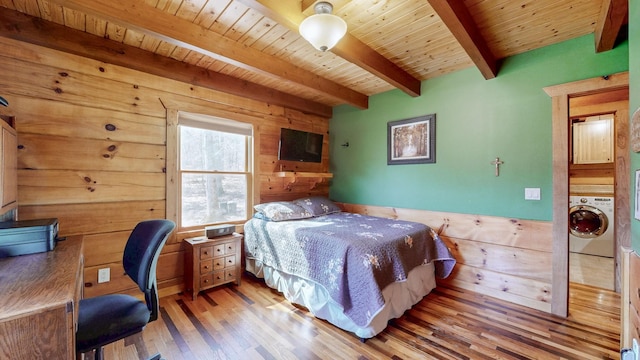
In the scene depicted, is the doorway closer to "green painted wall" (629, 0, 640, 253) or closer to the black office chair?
"green painted wall" (629, 0, 640, 253)

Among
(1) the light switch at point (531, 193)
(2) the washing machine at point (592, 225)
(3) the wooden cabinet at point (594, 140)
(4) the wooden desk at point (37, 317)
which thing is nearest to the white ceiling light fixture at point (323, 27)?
(4) the wooden desk at point (37, 317)

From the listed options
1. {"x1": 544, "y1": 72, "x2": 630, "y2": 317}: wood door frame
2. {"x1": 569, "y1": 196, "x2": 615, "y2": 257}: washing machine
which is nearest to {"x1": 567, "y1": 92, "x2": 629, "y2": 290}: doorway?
{"x1": 569, "y1": 196, "x2": 615, "y2": 257}: washing machine

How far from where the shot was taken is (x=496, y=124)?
8.84ft

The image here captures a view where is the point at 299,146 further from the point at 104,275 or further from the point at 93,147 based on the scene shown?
the point at 104,275

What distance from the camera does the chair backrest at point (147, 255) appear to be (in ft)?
4.67

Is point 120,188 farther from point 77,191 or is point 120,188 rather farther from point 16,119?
point 16,119

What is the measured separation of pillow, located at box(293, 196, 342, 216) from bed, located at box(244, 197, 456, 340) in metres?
0.14

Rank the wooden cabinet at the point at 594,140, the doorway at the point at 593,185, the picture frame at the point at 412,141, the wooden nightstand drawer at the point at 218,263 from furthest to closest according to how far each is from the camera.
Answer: the wooden cabinet at the point at 594,140, the doorway at the point at 593,185, the picture frame at the point at 412,141, the wooden nightstand drawer at the point at 218,263

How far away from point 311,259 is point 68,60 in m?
2.67

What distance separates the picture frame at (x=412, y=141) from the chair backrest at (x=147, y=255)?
276 centimetres

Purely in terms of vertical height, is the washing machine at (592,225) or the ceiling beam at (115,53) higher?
the ceiling beam at (115,53)

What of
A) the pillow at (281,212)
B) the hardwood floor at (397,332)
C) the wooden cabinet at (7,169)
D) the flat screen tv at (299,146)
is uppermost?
the flat screen tv at (299,146)

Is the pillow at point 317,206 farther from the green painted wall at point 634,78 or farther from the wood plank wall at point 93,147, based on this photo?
the green painted wall at point 634,78

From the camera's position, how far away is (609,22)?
1811 mm
